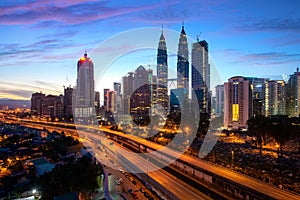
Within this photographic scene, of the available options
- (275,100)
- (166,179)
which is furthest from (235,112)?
(166,179)

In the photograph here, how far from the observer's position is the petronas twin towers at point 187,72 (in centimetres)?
2395

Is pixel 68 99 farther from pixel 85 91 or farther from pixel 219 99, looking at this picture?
pixel 219 99

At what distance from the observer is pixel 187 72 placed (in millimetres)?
28688

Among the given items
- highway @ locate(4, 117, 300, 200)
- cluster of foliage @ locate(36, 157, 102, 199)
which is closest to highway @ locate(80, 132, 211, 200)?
highway @ locate(4, 117, 300, 200)

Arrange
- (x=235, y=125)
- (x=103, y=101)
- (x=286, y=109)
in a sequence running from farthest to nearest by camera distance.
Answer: (x=103, y=101), (x=286, y=109), (x=235, y=125)

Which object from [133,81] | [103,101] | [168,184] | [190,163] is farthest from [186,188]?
[103,101]

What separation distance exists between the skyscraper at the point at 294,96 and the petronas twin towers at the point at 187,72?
21.6 ft

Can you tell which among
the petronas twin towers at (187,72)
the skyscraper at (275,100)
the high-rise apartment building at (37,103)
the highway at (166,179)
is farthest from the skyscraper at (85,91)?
the highway at (166,179)

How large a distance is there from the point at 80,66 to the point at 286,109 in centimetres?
1886

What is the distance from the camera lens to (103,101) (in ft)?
106

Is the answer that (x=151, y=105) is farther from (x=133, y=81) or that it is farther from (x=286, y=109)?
(x=286, y=109)

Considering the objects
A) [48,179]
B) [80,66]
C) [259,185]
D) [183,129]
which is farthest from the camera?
[80,66]

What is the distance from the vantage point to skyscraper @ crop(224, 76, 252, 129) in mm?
15555

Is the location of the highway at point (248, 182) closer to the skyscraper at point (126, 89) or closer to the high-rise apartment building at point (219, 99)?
the high-rise apartment building at point (219, 99)
